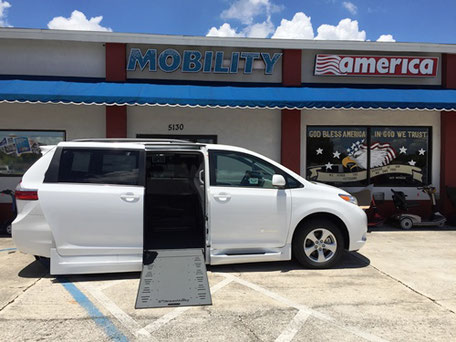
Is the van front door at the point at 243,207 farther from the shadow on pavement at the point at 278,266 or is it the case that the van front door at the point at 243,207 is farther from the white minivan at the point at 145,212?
the shadow on pavement at the point at 278,266

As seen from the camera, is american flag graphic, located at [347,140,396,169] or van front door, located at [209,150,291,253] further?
american flag graphic, located at [347,140,396,169]

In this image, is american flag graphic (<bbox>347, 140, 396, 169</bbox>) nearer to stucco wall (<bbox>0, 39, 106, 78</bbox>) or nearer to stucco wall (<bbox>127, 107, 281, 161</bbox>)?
stucco wall (<bbox>127, 107, 281, 161</bbox>)

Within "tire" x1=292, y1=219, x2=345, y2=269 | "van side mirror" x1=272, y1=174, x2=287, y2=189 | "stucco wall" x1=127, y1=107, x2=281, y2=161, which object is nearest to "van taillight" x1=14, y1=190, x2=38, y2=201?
"van side mirror" x1=272, y1=174, x2=287, y2=189

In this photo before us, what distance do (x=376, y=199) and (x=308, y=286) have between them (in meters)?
5.66

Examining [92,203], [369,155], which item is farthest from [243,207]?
[369,155]

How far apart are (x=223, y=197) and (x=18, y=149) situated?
21.7 feet

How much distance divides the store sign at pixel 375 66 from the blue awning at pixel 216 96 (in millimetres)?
925

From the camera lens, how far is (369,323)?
3.54m

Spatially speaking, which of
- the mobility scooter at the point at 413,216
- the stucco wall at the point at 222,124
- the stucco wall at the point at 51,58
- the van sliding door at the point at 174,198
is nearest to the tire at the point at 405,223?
the mobility scooter at the point at 413,216

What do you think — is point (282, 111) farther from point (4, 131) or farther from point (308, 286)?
point (4, 131)

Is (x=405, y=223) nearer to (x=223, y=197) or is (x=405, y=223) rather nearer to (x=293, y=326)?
(x=223, y=197)

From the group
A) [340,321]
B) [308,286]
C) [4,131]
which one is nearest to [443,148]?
[308,286]

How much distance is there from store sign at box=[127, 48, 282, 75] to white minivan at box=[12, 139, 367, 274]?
4.49 m

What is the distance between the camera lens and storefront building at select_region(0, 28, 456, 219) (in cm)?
869
